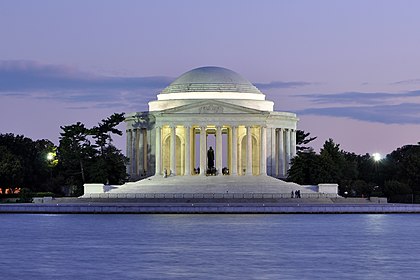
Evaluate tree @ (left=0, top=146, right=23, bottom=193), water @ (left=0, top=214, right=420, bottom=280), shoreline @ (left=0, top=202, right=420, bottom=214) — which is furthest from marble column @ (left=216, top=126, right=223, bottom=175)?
water @ (left=0, top=214, right=420, bottom=280)

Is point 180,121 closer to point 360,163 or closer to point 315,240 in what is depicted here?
point 360,163

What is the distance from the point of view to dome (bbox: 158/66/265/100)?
487ft

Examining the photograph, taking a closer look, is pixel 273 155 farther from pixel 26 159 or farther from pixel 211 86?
pixel 26 159

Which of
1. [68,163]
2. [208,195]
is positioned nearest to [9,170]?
[68,163]

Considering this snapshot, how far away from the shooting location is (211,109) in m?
142

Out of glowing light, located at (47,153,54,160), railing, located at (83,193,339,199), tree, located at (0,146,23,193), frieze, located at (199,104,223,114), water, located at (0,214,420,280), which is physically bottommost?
water, located at (0,214,420,280)

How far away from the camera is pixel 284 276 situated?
45.5 metres

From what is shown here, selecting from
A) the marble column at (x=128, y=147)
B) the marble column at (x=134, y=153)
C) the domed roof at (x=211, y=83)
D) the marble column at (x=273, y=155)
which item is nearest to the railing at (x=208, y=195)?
the marble column at (x=273, y=155)

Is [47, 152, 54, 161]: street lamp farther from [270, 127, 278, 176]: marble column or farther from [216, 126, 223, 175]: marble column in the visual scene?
[270, 127, 278, 176]: marble column

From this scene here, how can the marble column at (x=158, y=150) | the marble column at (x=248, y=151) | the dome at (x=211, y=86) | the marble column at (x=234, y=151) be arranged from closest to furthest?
the marble column at (x=234, y=151)
the marble column at (x=248, y=151)
the marble column at (x=158, y=150)
the dome at (x=211, y=86)

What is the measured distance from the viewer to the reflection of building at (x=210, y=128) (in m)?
142

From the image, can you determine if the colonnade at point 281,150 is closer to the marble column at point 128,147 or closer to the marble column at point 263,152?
the marble column at point 263,152

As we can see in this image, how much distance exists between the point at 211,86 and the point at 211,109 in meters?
8.04

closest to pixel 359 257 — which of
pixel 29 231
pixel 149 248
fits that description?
pixel 149 248
